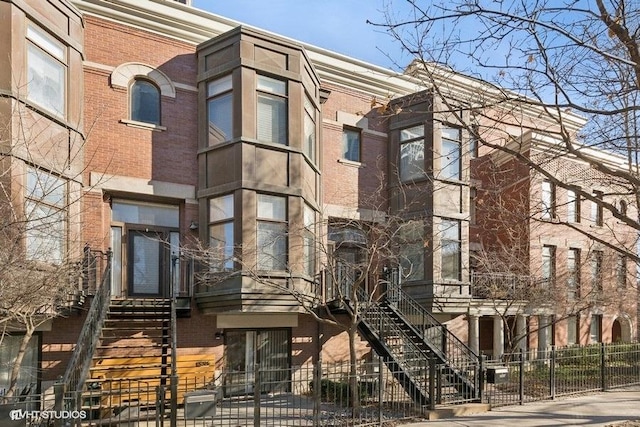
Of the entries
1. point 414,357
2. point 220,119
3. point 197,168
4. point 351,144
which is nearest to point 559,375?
point 414,357

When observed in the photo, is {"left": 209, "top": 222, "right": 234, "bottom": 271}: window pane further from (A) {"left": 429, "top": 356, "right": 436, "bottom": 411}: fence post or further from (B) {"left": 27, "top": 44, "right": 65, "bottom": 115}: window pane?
(A) {"left": 429, "top": 356, "right": 436, "bottom": 411}: fence post

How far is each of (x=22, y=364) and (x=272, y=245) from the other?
5.72 meters

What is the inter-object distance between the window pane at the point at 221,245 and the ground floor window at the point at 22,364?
3942 millimetres

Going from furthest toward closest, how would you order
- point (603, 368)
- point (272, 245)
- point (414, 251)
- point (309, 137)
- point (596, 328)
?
point (596, 328)
point (414, 251)
point (309, 137)
point (603, 368)
point (272, 245)

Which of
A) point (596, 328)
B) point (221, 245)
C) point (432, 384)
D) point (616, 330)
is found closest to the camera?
point (432, 384)

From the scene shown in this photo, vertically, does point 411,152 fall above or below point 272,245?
above

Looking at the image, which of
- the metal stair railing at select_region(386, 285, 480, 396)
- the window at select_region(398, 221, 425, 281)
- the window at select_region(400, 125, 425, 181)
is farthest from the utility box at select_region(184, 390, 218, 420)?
the window at select_region(400, 125, 425, 181)

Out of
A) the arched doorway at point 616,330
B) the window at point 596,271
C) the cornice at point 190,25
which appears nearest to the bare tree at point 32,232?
the cornice at point 190,25

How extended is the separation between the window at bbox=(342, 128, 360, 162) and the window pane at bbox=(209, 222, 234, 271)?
5.05 m

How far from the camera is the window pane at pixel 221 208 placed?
1381 centimetres

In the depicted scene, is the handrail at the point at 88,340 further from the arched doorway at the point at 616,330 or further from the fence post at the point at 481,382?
the arched doorway at the point at 616,330

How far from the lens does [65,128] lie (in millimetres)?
12227

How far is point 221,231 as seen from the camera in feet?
45.7

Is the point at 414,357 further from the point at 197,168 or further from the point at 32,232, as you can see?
the point at 32,232
